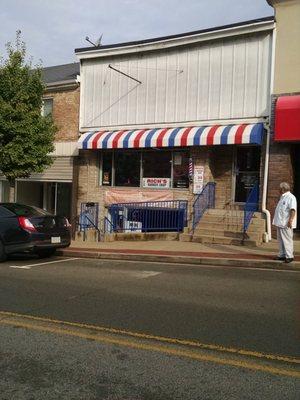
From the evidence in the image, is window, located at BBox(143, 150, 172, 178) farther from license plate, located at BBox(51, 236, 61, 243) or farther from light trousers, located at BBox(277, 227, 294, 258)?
light trousers, located at BBox(277, 227, 294, 258)

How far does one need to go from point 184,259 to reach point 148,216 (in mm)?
5413

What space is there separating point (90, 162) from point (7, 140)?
11.1ft

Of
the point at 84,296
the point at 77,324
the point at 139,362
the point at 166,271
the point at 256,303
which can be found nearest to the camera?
the point at 139,362

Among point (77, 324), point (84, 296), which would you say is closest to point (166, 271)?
point (84, 296)

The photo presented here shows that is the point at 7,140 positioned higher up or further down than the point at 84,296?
higher up

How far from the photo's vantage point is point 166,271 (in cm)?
1060

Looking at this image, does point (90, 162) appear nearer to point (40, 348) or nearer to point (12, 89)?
point (12, 89)

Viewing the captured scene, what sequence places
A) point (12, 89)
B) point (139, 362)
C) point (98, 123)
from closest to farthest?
point (139, 362) < point (12, 89) < point (98, 123)

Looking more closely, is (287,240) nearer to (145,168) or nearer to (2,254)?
(2,254)

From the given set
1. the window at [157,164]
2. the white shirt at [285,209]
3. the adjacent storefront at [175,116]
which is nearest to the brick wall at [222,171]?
the adjacent storefront at [175,116]

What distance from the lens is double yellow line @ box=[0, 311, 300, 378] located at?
4.91 metres

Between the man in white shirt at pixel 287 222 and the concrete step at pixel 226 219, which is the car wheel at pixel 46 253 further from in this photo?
the man in white shirt at pixel 287 222

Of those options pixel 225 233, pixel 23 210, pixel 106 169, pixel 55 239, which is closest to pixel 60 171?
pixel 106 169

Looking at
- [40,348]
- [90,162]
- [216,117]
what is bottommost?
[40,348]
